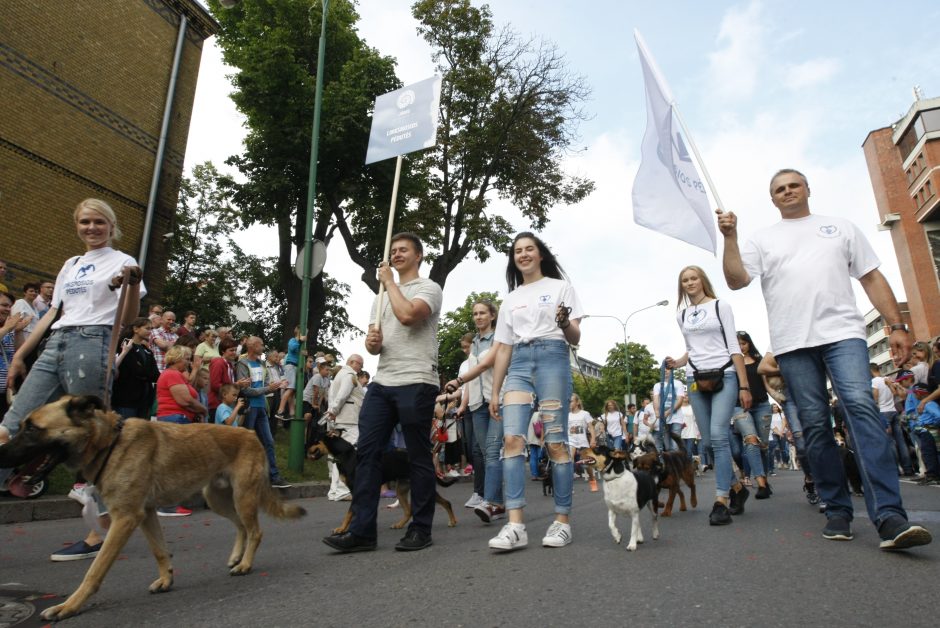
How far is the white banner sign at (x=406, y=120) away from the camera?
6.62 m

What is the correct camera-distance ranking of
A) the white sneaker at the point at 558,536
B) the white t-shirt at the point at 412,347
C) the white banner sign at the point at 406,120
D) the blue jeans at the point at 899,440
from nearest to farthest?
the white sneaker at the point at 558,536 < the white t-shirt at the point at 412,347 < the white banner sign at the point at 406,120 < the blue jeans at the point at 899,440

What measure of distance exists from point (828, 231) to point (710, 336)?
1798mm

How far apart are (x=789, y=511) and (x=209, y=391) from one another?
768 cm

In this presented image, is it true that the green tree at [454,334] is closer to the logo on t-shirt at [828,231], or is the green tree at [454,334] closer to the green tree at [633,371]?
the green tree at [633,371]

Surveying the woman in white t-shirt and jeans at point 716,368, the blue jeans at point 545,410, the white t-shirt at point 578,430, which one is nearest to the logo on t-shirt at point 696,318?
the woman in white t-shirt and jeans at point 716,368

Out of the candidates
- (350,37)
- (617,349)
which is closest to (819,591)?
(350,37)

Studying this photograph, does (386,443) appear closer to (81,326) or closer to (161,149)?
(81,326)

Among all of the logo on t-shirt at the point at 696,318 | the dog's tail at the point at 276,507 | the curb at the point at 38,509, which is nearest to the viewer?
the dog's tail at the point at 276,507

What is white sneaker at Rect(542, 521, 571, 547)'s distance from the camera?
436 cm

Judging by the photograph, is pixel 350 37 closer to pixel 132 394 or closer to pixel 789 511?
pixel 132 394

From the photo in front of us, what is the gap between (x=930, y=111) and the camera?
50.4m

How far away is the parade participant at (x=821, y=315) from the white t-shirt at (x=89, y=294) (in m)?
3.88

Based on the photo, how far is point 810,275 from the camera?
4121 mm

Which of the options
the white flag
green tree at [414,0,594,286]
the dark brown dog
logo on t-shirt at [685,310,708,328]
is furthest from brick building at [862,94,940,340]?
the dark brown dog
